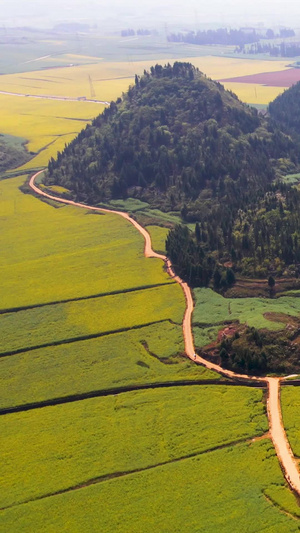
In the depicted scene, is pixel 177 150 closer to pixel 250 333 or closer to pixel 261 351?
pixel 250 333

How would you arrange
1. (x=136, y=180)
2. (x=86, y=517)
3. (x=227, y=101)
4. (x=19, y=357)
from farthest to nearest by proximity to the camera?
(x=227, y=101), (x=136, y=180), (x=19, y=357), (x=86, y=517)

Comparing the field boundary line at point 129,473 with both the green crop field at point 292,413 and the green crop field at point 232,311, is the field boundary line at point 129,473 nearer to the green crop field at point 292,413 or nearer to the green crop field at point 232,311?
the green crop field at point 292,413

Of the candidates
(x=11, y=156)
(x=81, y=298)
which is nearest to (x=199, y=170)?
(x=81, y=298)

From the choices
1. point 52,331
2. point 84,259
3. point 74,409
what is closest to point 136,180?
point 84,259

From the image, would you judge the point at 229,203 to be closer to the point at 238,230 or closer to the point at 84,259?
the point at 238,230

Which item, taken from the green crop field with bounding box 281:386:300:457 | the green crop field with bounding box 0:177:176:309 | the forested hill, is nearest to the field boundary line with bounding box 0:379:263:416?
the green crop field with bounding box 281:386:300:457

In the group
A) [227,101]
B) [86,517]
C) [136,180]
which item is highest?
[227,101]

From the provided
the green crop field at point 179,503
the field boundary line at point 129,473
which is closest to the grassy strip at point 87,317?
the field boundary line at point 129,473
